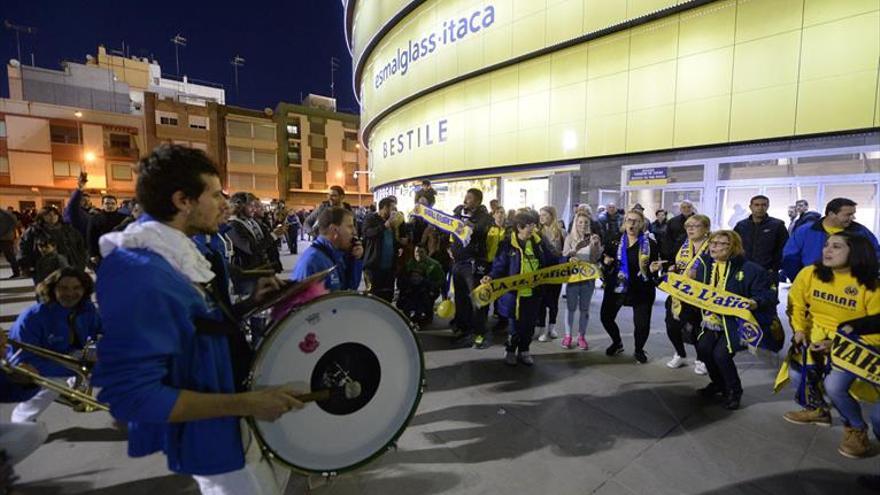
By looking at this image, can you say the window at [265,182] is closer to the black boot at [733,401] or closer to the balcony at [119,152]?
the balcony at [119,152]

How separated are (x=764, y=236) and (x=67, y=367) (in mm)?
8042

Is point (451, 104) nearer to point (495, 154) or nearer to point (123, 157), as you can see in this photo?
point (495, 154)

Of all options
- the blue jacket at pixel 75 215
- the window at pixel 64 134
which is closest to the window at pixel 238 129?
the window at pixel 64 134

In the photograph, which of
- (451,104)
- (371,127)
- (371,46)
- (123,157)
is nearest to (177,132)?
(123,157)

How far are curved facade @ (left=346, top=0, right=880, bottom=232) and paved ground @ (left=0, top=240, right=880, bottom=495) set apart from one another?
8157mm

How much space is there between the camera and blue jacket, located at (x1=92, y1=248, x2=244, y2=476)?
1.12 meters

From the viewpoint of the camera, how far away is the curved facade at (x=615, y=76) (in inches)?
343

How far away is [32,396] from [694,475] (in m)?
4.96

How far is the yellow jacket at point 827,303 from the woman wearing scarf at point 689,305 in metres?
0.94

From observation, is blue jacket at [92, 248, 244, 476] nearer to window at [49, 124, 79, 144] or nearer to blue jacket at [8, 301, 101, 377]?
blue jacket at [8, 301, 101, 377]

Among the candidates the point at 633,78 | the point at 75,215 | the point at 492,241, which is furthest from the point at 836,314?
the point at 75,215

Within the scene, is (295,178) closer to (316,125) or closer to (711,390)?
(316,125)

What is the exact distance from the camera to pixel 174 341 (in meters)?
1.19

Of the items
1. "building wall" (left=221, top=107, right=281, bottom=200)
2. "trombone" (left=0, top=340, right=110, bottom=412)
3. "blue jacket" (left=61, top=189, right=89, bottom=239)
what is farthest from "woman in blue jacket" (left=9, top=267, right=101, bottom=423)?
"building wall" (left=221, top=107, right=281, bottom=200)
